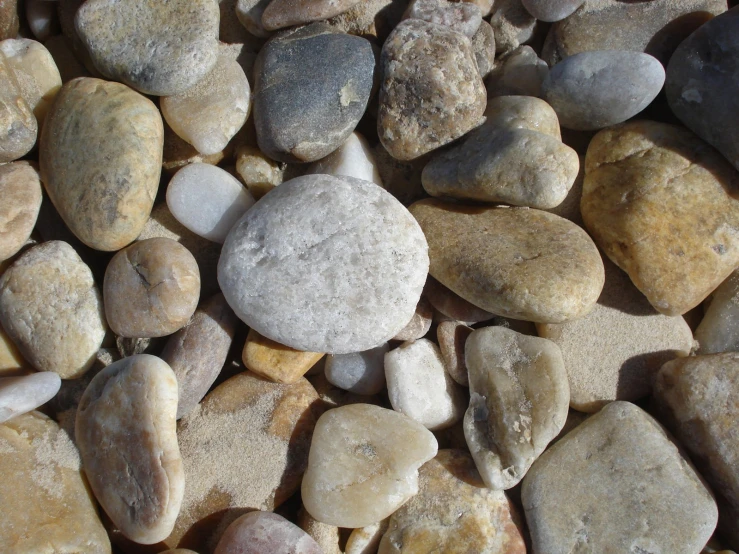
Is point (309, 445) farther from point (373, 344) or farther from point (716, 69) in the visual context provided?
point (716, 69)

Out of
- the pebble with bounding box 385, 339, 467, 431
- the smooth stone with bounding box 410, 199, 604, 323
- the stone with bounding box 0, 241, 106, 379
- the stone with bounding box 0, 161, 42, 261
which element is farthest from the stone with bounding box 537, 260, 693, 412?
the stone with bounding box 0, 161, 42, 261

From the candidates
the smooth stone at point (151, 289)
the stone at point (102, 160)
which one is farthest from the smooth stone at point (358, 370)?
the stone at point (102, 160)

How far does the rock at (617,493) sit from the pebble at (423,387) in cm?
36

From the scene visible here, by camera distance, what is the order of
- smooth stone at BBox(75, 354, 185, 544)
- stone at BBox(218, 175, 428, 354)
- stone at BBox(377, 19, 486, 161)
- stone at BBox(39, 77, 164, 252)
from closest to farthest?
smooth stone at BBox(75, 354, 185, 544), stone at BBox(218, 175, 428, 354), stone at BBox(39, 77, 164, 252), stone at BBox(377, 19, 486, 161)

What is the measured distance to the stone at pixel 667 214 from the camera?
7.07 ft

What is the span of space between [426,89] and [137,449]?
1596 millimetres

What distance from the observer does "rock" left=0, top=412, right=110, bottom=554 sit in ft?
6.31

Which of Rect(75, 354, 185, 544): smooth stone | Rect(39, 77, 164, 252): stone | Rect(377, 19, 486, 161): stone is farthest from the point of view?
Rect(377, 19, 486, 161): stone

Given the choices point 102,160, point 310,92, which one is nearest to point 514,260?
point 310,92

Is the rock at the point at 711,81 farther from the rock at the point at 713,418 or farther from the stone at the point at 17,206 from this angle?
the stone at the point at 17,206

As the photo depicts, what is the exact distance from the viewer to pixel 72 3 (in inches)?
96.4

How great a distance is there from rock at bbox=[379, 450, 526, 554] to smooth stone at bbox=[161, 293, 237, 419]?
2.72 feet

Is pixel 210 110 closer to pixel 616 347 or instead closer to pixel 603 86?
pixel 603 86

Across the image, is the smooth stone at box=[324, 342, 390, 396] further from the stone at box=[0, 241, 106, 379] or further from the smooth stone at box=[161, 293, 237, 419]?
the stone at box=[0, 241, 106, 379]
